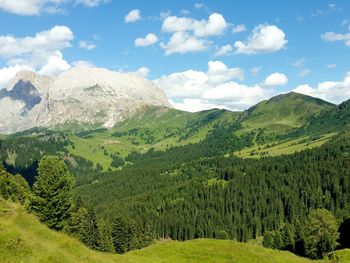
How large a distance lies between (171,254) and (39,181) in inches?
1139

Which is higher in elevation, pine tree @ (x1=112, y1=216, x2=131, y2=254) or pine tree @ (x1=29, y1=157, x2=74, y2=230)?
pine tree @ (x1=29, y1=157, x2=74, y2=230)

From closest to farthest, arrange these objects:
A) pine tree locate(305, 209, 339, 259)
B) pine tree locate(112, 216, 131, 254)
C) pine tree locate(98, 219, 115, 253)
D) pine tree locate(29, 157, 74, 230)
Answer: pine tree locate(29, 157, 74, 230) < pine tree locate(305, 209, 339, 259) < pine tree locate(98, 219, 115, 253) < pine tree locate(112, 216, 131, 254)

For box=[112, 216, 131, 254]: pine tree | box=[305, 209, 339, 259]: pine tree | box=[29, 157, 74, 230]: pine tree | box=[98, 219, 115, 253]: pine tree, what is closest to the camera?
box=[29, 157, 74, 230]: pine tree

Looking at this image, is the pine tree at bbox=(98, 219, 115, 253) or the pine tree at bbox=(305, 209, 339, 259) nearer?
the pine tree at bbox=(305, 209, 339, 259)

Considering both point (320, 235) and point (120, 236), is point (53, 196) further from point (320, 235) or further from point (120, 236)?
point (320, 235)

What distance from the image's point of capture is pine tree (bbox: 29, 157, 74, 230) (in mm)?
70938

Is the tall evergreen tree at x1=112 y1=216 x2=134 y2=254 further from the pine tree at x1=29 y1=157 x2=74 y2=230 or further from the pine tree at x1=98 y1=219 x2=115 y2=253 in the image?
the pine tree at x1=29 y1=157 x2=74 y2=230

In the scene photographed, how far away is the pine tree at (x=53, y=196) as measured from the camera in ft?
233

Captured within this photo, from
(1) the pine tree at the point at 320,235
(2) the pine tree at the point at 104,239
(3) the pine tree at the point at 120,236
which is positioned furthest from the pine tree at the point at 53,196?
(1) the pine tree at the point at 320,235

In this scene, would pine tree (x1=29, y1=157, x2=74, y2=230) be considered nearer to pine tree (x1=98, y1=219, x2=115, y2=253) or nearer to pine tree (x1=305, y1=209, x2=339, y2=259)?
pine tree (x1=98, y1=219, x2=115, y2=253)

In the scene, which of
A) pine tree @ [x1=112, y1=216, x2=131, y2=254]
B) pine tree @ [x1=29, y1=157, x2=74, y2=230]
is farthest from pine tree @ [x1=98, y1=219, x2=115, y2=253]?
pine tree @ [x1=29, y1=157, x2=74, y2=230]

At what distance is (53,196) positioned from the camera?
2842 inches

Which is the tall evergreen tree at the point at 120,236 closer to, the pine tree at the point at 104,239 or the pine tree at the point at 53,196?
the pine tree at the point at 104,239

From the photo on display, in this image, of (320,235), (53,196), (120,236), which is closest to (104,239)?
(120,236)
